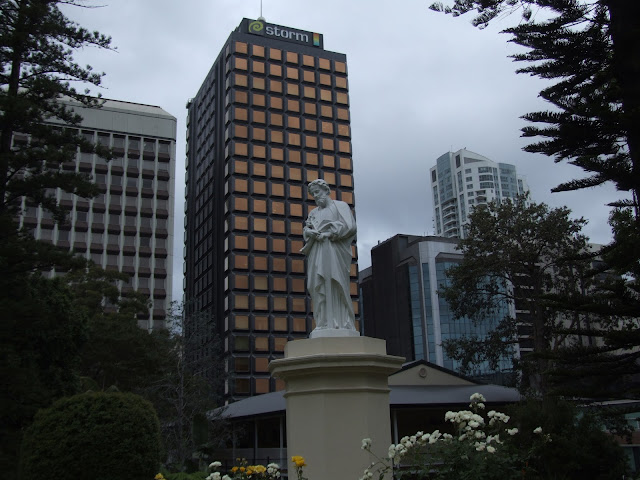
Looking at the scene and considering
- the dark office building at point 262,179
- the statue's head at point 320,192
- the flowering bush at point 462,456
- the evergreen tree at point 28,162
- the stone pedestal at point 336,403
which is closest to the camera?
the flowering bush at point 462,456

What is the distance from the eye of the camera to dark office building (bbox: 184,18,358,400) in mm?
62188

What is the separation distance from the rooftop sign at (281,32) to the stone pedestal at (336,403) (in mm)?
67093

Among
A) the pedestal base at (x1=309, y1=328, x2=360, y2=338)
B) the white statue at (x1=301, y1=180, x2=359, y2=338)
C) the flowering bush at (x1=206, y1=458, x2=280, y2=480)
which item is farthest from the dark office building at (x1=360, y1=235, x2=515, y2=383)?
the flowering bush at (x1=206, y1=458, x2=280, y2=480)

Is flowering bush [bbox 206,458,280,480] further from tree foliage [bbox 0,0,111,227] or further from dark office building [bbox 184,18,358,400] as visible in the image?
dark office building [bbox 184,18,358,400]

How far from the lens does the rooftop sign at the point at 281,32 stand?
70812mm

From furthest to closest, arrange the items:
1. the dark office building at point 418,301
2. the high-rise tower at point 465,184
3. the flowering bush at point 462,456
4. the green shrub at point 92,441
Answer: the high-rise tower at point 465,184 < the dark office building at point 418,301 < the green shrub at point 92,441 < the flowering bush at point 462,456

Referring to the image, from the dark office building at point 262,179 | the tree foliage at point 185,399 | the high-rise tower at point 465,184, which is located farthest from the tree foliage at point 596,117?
the high-rise tower at point 465,184

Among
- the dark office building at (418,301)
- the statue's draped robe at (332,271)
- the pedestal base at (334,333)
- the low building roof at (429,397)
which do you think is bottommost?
the low building roof at (429,397)

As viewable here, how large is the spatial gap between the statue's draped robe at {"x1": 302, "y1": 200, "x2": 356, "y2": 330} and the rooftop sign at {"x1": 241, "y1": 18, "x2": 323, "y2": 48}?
65.6 meters

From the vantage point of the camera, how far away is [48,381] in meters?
19.1

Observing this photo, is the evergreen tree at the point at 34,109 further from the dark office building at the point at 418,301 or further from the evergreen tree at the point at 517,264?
the dark office building at the point at 418,301

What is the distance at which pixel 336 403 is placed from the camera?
319 inches

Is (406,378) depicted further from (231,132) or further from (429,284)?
(429,284)

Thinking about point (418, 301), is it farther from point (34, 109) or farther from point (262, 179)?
point (34, 109)
